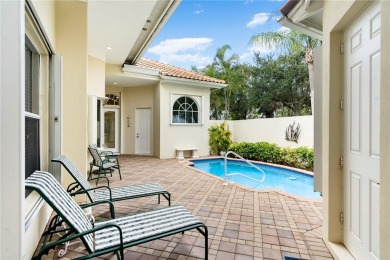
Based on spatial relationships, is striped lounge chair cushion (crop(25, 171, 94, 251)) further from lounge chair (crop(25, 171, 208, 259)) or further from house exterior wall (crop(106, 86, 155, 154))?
house exterior wall (crop(106, 86, 155, 154))

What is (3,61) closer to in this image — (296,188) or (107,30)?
(107,30)

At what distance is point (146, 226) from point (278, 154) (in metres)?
8.29

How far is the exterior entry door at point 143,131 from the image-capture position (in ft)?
37.8

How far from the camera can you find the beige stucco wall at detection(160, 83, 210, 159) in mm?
10406

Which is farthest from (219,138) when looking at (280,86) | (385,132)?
(385,132)

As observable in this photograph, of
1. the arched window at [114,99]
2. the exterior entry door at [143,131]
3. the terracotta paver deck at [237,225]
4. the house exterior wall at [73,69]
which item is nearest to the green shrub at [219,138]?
the exterior entry door at [143,131]

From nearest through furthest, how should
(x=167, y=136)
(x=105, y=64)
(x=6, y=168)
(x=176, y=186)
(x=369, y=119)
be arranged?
(x=6, y=168) → (x=369, y=119) → (x=176, y=186) → (x=105, y=64) → (x=167, y=136)

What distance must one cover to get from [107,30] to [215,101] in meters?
12.7

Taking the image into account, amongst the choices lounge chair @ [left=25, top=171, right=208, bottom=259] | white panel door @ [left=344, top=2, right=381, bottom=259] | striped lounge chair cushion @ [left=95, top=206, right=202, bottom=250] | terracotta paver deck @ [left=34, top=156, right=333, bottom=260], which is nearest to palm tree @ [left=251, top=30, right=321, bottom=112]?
terracotta paver deck @ [left=34, top=156, right=333, bottom=260]

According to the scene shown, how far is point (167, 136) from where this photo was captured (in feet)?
34.7

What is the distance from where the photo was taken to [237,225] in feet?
10.8

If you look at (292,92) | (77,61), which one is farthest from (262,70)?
(77,61)

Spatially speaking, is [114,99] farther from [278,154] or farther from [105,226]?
[105,226]

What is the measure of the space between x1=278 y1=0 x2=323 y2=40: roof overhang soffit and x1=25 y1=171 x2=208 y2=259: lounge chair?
10.2 ft
